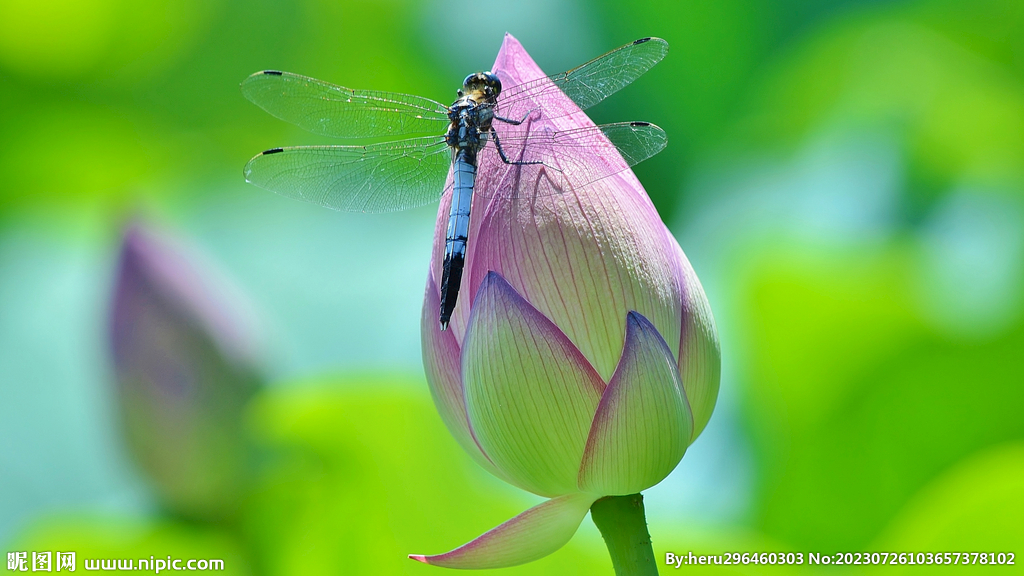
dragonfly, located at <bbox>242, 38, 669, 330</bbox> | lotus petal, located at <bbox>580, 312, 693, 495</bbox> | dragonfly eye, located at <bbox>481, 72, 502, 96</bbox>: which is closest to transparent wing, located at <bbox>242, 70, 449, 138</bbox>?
dragonfly, located at <bbox>242, 38, 669, 330</bbox>

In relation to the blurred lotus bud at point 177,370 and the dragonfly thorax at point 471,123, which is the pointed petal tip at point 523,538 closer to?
the dragonfly thorax at point 471,123

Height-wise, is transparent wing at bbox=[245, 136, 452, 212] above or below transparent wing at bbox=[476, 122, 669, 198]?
above

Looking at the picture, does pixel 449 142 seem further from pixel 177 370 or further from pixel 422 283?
pixel 422 283

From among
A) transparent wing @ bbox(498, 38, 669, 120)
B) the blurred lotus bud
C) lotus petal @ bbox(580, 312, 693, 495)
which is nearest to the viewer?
lotus petal @ bbox(580, 312, 693, 495)

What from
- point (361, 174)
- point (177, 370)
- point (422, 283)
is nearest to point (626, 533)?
point (361, 174)

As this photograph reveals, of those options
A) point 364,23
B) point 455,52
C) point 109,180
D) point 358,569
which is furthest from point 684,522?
point 109,180

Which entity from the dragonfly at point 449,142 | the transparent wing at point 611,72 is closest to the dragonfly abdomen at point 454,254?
the dragonfly at point 449,142

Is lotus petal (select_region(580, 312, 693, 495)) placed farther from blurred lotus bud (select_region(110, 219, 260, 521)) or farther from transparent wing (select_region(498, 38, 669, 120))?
blurred lotus bud (select_region(110, 219, 260, 521))
